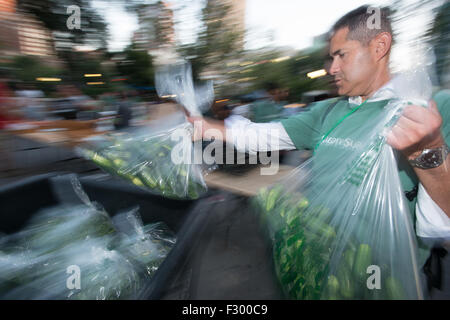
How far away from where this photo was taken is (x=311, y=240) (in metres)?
0.86

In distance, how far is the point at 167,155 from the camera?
1.30 m

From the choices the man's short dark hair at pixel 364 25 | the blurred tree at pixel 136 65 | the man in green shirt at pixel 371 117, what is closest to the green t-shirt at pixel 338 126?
the man in green shirt at pixel 371 117

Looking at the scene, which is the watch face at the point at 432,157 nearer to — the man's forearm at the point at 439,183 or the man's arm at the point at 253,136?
the man's forearm at the point at 439,183

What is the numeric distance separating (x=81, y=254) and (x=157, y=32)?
3140 mm

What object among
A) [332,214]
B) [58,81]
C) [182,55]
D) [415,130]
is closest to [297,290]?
[332,214]

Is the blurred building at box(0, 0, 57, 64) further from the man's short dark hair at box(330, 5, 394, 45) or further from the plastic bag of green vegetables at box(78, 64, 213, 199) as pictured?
the man's short dark hair at box(330, 5, 394, 45)

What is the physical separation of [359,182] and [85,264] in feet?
3.45

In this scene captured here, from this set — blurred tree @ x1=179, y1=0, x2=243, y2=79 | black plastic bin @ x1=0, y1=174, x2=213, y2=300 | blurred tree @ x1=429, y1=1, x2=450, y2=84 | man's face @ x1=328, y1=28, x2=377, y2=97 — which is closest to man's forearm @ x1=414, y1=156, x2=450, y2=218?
man's face @ x1=328, y1=28, x2=377, y2=97

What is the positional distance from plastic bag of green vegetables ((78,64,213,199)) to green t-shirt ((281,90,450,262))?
1.62 feet

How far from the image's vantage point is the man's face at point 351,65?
41.8 inches

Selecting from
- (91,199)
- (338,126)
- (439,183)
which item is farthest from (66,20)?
(439,183)

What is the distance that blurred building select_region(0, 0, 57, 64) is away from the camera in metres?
2.31

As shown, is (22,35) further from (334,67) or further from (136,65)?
(334,67)

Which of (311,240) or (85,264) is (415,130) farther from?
(85,264)
